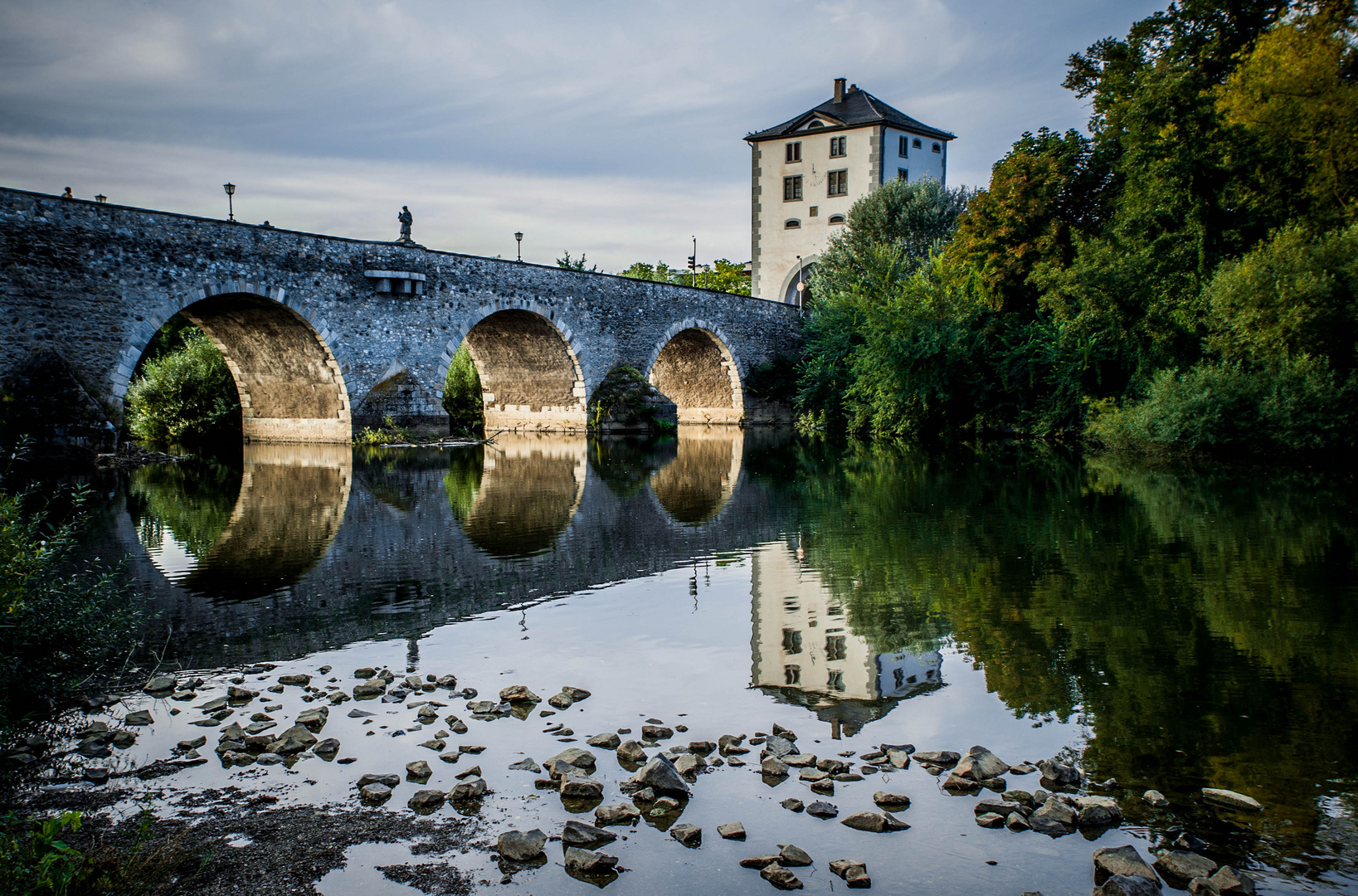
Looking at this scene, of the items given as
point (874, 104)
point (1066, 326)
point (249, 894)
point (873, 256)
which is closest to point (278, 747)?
point (249, 894)

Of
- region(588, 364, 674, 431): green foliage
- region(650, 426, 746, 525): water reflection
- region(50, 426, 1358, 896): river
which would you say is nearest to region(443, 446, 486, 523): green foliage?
region(50, 426, 1358, 896): river

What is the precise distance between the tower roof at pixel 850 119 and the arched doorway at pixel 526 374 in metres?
22.5

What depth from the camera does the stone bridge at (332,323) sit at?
16875 millimetres

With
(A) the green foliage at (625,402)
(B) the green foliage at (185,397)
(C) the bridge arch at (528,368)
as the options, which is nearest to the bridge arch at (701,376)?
(A) the green foliage at (625,402)

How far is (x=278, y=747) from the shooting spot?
3871 millimetres

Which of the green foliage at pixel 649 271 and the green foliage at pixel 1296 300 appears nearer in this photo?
the green foliage at pixel 1296 300

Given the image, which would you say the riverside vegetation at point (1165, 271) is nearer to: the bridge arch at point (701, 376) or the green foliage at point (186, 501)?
the bridge arch at point (701, 376)

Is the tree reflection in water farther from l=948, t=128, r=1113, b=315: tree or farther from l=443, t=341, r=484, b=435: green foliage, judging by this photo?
l=443, t=341, r=484, b=435: green foliage

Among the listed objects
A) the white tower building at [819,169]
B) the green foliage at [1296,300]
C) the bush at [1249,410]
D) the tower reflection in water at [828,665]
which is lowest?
the tower reflection in water at [828,665]

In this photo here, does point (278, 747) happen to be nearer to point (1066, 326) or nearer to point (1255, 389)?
point (1255, 389)

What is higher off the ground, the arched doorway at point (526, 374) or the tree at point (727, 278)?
the tree at point (727, 278)

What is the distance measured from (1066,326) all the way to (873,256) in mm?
12756

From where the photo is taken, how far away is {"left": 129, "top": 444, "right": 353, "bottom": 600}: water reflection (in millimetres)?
7379

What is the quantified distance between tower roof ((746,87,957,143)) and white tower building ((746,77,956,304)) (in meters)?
0.04
